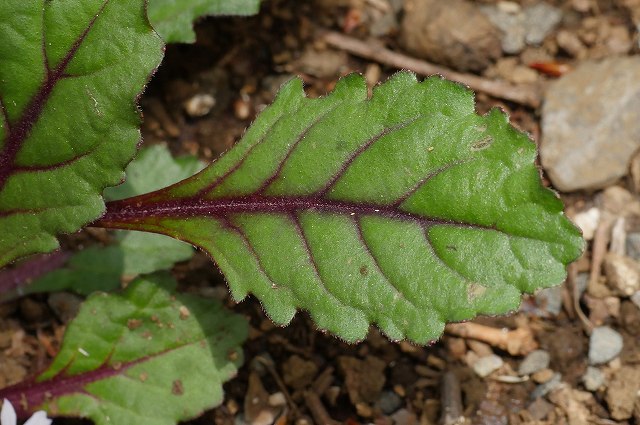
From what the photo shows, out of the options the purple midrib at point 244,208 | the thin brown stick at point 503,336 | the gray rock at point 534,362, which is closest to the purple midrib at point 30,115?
the purple midrib at point 244,208

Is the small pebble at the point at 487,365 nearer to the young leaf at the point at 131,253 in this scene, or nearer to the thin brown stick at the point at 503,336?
the thin brown stick at the point at 503,336

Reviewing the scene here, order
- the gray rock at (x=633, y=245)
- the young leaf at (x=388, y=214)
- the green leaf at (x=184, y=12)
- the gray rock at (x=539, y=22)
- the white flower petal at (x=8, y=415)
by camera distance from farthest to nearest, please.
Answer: the gray rock at (x=539, y=22)
the gray rock at (x=633, y=245)
the green leaf at (x=184, y=12)
the white flower petal at (x=8, y=415)
the young leaf at (x=388, y=214)

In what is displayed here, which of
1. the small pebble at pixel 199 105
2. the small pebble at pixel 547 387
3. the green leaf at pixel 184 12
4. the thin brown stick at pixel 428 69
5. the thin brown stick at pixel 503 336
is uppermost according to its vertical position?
the green leaf at pixel 184 12

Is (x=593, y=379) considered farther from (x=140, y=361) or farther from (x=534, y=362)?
(x=140, y=361)

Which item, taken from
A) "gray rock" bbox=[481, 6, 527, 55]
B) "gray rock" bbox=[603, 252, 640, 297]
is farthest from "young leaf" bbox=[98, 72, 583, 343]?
"gray rock" bbox=[481, 6, 527, 55]

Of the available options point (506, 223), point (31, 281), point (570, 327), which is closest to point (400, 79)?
point (506, 223)

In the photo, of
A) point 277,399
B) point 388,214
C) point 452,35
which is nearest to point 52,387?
point 277,399

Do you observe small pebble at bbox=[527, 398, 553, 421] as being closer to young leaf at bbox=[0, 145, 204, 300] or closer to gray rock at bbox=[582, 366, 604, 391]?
gray rock at bbox=[582, 366, 604, 391]
